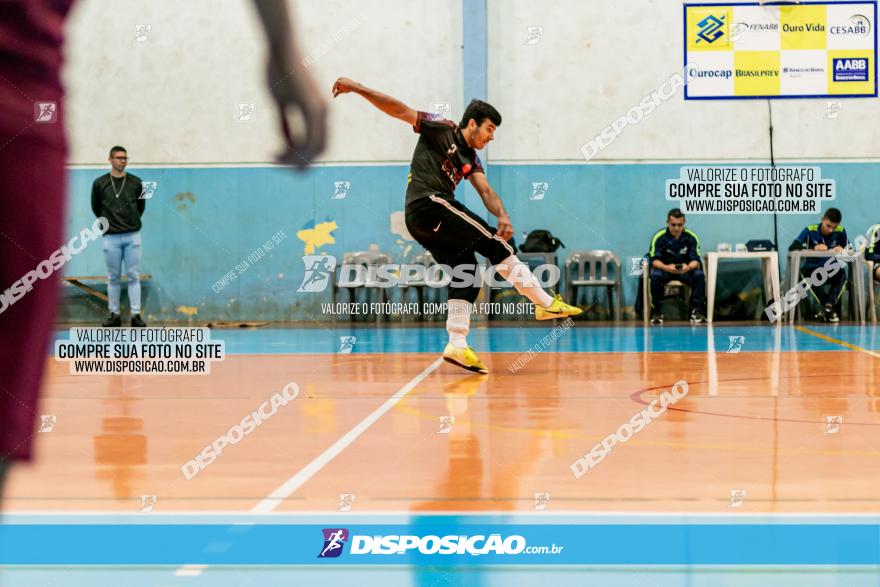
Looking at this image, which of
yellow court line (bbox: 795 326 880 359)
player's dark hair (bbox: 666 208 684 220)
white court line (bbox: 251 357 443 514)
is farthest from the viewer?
player's dark hair (bbox: 666 208 684 220)

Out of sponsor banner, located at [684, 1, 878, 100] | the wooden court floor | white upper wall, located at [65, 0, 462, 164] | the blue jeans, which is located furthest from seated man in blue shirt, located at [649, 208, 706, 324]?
the blue jeans

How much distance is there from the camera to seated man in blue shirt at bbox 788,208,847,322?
1429cm

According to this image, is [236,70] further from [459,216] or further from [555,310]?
[555,310]

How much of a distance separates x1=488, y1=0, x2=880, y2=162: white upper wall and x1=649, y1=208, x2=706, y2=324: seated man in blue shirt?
55.8 inches

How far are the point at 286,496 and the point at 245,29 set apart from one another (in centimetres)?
1266

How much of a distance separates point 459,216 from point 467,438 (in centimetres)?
321

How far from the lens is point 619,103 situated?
600 inches

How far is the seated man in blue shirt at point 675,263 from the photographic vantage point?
14.4 m

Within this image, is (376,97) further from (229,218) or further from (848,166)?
(848,166)

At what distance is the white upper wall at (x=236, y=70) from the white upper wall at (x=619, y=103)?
0.90 metres

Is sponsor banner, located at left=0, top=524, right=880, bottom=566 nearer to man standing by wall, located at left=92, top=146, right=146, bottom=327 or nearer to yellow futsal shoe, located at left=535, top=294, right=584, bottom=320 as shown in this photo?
yellow futsal shoe, located at left=535, top=294, right=584, bottom=320

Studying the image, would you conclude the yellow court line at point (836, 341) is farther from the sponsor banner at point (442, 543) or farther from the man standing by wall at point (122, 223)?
the man standing by wall at point (122, 223)

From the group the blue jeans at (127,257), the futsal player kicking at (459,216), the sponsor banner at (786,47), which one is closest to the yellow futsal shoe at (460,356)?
the futsal player kicking at (459,216)

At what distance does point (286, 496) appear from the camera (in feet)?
11.9
